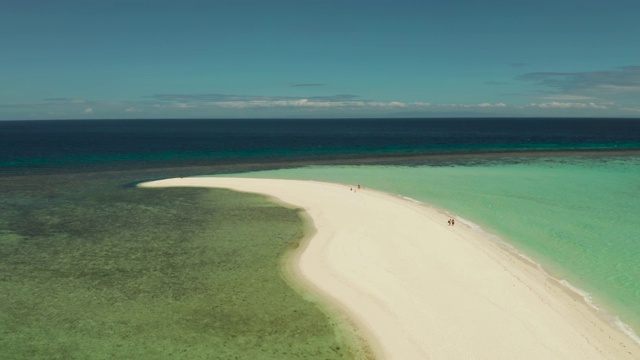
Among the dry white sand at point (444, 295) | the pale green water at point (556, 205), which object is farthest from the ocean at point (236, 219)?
the dry white sand at point (444, 295)

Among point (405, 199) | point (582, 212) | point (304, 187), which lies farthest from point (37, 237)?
point (582, 212)

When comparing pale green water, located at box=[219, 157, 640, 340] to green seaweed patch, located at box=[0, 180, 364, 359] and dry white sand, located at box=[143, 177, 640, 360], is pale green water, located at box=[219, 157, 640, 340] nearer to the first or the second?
dry white sand, located at box=[143, 177, 640, 360]

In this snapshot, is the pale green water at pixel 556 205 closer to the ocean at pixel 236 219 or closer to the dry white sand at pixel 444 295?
the ocean at pixel 236 219

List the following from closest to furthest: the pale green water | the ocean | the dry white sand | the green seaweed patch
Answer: the dry white sand
the green seaweed patch
the ocean
the pale green water

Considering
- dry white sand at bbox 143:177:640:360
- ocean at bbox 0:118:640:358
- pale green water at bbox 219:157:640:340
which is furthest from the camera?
pale green water at bbox 219:157:640:340

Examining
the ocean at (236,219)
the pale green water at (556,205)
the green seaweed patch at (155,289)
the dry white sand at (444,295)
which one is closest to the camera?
the dry white sand at (444,295)

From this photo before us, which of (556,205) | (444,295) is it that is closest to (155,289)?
(444,295)

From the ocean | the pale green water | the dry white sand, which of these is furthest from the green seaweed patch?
the pale green water
